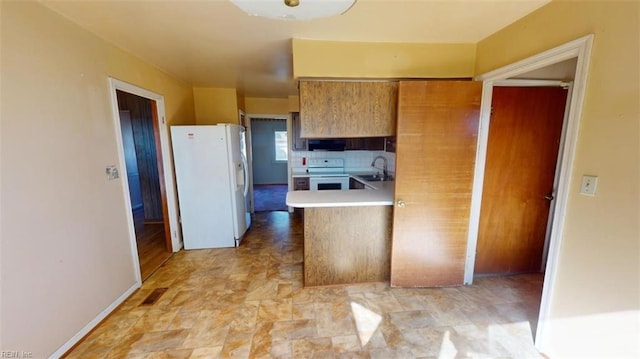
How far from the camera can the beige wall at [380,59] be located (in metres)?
2.21

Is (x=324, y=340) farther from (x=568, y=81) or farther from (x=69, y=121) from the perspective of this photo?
(x=568, y=81)

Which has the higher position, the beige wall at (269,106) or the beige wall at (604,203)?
the beige wall at (269,106)

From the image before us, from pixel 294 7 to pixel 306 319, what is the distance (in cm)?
214

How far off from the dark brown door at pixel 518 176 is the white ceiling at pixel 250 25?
772 millimetres

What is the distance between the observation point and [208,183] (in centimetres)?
325

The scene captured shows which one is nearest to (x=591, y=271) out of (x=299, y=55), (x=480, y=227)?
(x=480, y=227)

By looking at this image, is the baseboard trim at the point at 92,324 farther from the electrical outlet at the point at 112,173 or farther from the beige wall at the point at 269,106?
the beige wall at the point at 269,106

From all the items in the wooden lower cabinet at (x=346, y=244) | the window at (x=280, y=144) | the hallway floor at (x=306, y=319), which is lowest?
the hallway floor at (x=306, y=319)

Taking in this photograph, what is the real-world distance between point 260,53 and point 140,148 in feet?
10.8

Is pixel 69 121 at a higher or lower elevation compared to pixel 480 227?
higher

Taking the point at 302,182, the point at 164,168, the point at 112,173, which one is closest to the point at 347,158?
the point at 302,182

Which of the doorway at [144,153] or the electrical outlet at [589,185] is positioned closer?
the electrical outlet at [589,185]

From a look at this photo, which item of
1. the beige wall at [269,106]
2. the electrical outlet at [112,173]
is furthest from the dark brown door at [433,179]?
the beige wall at [269,106]

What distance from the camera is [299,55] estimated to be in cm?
219
